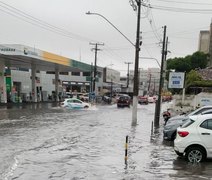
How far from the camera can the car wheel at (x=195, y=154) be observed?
12.9m

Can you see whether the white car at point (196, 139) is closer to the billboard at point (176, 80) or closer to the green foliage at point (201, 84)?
the billboard at point (176, 80)

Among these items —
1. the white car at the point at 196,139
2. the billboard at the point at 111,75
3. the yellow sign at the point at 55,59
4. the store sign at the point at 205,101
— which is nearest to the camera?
the white car at the point at 196,139

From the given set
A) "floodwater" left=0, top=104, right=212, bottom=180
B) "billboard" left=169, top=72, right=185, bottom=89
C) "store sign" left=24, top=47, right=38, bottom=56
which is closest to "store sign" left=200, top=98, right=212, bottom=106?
"billboard" left=169, top=72, right=185, bottom=89

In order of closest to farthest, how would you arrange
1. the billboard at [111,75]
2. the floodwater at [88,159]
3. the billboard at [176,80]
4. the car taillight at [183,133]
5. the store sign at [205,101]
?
the floodwater at [88,159] → the car taillight at [183,133] → the billboard at [176,80] → the store sign at [205,101] → the billboard at [111,75]

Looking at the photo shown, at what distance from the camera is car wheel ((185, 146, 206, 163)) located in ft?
42.3

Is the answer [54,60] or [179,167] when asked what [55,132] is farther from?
[54,60]

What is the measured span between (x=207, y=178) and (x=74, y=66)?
53.2 metres

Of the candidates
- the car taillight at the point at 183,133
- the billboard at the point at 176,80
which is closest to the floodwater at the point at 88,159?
the car taillight at the point at 183,133

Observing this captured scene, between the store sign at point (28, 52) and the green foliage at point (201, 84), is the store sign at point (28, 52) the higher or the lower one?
the higher one

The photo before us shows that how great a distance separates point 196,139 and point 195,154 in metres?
0.58

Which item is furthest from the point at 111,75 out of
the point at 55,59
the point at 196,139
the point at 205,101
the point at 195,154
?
the point at 196,139

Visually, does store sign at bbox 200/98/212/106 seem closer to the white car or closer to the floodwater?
the floodwater

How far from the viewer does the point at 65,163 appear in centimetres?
1338

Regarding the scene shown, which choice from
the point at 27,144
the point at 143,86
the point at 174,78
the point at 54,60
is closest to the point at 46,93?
the point at 54,60
